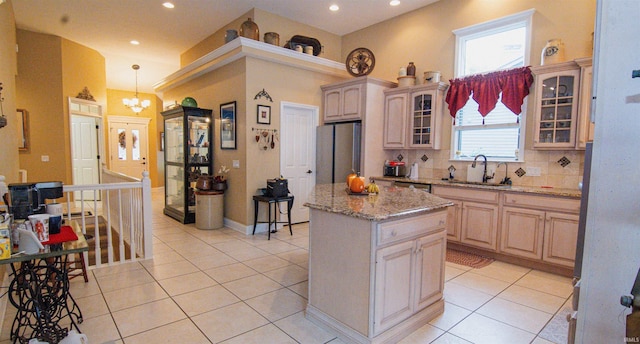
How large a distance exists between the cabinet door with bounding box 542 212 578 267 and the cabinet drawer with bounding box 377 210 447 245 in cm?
174

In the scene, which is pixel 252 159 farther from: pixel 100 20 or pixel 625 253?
pixel 625 253

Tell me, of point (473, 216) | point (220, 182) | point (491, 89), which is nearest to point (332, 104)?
point (220, 182)

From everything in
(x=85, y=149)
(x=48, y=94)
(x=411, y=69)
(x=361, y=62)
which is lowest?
(x=85, y=149)

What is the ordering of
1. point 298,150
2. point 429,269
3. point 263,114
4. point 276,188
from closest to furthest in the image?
point 429,269, point 276,188, point 263,114, point 298,150

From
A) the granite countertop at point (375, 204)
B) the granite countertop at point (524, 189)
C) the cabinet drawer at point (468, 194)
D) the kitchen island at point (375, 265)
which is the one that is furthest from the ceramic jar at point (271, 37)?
the kitchen island at point (375, 265)

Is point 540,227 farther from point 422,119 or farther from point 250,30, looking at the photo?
point 250,30

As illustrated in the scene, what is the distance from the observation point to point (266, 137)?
5051mm

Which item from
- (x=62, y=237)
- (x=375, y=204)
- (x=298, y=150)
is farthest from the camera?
(x=298, y=150)

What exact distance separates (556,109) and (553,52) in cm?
68

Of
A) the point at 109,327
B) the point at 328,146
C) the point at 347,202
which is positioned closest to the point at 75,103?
the point at 328,146

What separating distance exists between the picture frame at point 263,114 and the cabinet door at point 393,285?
3409 millimetres

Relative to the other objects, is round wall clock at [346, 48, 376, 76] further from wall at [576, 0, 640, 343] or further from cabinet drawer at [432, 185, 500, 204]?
wall at [576, 0, 640, 343]

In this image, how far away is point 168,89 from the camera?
738cm

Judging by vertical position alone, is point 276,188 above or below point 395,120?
below
